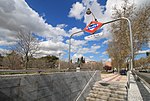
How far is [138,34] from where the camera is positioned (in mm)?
21234

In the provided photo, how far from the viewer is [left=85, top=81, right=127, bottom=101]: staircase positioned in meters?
13.6

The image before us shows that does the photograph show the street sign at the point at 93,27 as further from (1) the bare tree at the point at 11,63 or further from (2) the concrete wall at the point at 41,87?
(1) the bare tree at the point at 11,63

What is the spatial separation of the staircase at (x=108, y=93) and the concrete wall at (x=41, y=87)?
237 centimetres

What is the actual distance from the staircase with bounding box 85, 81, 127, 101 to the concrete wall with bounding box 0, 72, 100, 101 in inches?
93.2

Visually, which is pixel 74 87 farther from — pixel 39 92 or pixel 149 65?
pixel 149 65

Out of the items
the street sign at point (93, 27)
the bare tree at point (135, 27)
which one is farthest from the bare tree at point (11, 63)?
the bare tree at point (135, 27)

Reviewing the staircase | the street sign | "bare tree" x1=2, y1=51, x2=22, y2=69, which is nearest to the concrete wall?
the staircase

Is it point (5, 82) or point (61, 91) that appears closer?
point (5, 82)

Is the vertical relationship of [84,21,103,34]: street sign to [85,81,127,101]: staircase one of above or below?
above

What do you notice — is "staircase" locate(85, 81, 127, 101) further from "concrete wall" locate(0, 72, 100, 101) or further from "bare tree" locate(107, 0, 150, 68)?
"bare tree" locate(107, 0, 150, 68)

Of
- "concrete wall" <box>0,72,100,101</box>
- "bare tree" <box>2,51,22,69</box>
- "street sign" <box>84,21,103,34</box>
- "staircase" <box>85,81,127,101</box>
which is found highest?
"street sign" <box>84,21,103,34</box>

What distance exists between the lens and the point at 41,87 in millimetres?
7523

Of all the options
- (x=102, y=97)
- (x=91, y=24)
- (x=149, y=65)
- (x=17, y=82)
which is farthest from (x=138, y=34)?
(x=149, y=65)

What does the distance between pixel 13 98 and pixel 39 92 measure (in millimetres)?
1790
